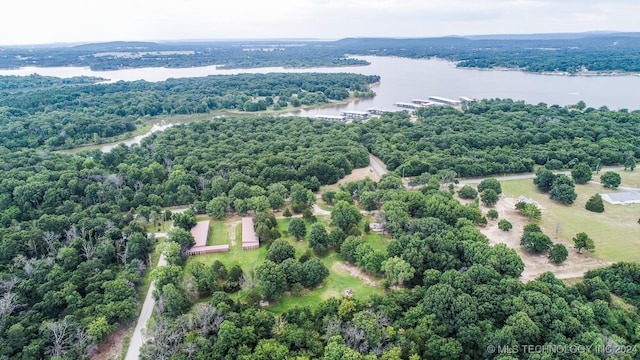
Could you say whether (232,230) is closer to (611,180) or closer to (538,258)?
(538,258)

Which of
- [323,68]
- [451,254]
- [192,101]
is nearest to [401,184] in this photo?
[451,254]

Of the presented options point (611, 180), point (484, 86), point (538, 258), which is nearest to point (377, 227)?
point (538, 258)

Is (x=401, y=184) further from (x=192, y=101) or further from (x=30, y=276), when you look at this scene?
(x=192, y=101)

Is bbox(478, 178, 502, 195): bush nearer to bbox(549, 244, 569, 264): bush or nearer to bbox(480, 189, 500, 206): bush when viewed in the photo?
bbox(480, 189, 500, 206): bush

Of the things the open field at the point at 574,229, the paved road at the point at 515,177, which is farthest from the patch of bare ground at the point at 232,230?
the paved road at the point at 515,177

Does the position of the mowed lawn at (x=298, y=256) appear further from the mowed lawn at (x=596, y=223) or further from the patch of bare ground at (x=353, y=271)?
the mowed lawn at (x=596, y=223)

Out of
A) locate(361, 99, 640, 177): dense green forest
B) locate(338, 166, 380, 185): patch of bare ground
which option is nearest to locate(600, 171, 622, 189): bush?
locate(361, 99, 640, 177): dense green forest
